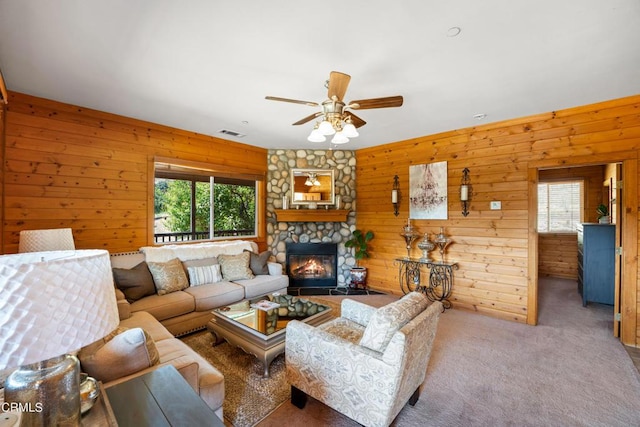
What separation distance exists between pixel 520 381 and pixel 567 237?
545cm

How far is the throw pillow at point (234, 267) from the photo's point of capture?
394 centimetres

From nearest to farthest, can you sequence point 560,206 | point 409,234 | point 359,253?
point 409,234, point 359,253, point 560,206

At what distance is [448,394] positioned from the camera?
7.33 ft

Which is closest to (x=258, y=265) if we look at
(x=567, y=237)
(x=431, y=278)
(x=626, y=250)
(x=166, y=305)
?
(x=166, y=305)

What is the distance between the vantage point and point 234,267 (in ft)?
13.1

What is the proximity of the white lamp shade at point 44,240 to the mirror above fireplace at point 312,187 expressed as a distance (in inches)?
130

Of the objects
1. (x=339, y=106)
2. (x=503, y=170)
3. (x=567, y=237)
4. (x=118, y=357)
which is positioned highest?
(x=339, y=106)

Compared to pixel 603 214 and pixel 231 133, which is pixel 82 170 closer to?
pixel 231 133

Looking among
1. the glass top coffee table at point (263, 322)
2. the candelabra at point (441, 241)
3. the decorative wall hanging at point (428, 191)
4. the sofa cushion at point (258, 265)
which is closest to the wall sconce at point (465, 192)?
the decorative wall hanging at point (428, 191)

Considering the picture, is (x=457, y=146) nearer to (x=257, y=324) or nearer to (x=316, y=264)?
(x=316, y=264)

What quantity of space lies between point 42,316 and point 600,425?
3.19 m

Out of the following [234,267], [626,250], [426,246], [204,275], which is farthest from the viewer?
[426,246]

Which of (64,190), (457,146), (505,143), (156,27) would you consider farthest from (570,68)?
(64,190)

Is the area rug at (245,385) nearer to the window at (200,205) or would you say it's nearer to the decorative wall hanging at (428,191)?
the window at (200,205)
